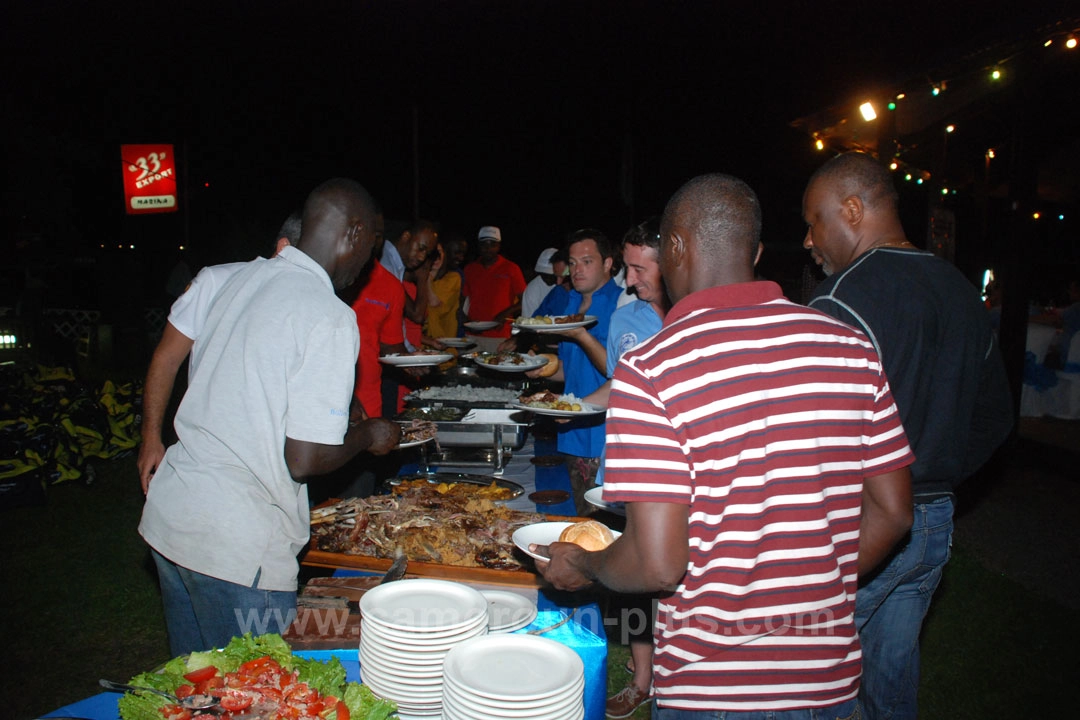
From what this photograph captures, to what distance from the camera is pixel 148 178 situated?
54.9 feet

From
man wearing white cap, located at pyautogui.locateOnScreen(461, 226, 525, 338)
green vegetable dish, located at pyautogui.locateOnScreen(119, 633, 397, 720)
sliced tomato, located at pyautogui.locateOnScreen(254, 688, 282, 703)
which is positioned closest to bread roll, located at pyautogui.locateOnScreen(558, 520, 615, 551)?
green vegetable dish, located at pyautogui.locateOnScreen(119, 633, 397, 720)

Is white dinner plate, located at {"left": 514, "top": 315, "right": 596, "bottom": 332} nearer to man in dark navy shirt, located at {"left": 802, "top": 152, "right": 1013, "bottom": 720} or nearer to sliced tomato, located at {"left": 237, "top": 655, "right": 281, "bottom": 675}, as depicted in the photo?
man in dark navy shirt, located at {"left": 802, "top": 152, "right": 1013, "bottom": 720}

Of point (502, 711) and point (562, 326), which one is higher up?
point (562, 326)

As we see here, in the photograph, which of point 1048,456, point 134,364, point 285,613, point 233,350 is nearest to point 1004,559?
point 1048,456

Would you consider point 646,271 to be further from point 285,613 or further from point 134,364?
point 134,364

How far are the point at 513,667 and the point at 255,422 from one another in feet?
3.17

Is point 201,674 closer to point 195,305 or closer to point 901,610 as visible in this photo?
point 195,305

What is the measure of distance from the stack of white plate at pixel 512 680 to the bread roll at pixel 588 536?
1.39 feet

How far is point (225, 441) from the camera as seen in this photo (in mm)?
1812

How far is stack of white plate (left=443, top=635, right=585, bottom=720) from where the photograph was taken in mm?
1186

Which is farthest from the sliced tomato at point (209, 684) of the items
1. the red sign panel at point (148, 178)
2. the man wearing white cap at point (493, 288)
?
the red sign panel at point (148, 178)

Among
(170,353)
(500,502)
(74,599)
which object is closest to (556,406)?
(500,502)

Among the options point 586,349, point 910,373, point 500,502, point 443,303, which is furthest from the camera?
point 443,303

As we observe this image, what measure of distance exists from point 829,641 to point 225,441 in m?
1.52
